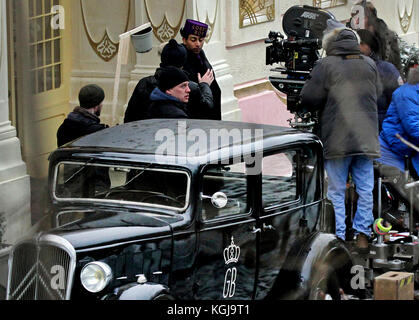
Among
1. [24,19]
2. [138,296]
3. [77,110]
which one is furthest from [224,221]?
[24,19]

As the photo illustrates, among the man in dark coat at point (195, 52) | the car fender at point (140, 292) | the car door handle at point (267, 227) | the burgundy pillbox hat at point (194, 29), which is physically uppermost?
the burgundy pillbox hat at point (194, 29)

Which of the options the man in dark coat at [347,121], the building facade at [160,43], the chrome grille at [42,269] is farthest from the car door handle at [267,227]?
the man in dark coat at [347,121]

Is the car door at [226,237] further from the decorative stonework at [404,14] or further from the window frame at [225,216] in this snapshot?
the decorative stonework at [404,14]

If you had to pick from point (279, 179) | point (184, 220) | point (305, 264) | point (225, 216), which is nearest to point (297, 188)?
point (279, 179)

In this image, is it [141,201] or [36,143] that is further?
[141,201]

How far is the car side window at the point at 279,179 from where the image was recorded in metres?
5.37

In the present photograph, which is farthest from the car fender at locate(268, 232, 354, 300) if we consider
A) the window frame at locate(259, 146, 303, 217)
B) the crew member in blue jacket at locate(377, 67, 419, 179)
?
the crew member in blue jacket at locate(377, 67, 419, 179)

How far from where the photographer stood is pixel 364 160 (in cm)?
701

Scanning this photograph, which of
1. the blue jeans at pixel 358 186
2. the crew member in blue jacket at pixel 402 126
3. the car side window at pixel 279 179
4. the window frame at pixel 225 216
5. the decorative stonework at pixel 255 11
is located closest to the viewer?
the window frame at pixel 225 216

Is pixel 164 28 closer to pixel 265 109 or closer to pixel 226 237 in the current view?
pixel 265 109

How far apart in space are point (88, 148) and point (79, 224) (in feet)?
2.11

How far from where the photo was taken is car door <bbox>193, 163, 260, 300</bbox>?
15.9 feet

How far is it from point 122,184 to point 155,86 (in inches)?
79.4
